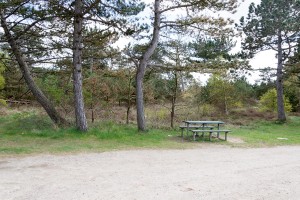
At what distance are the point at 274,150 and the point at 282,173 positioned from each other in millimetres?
3120

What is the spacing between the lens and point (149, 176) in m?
4.95

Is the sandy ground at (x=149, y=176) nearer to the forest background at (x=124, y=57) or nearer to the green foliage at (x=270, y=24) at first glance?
the forest background at (x=124, y=57)

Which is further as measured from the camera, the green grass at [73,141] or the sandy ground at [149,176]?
the green grass at [73,141]

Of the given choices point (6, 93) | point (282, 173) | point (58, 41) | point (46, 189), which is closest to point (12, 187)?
point (46, 189)

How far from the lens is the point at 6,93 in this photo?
18234 mm

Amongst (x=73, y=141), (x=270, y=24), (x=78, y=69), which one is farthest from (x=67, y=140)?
(x=270, y=24)

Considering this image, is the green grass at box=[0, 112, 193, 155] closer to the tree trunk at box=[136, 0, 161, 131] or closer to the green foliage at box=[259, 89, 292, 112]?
the tree trunk at box=[136, 0, 161, 131]

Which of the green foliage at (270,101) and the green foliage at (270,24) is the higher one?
the green foliage at (270,24)

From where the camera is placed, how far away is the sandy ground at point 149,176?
3986 millimetres

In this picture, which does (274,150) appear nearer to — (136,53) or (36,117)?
(136,53)

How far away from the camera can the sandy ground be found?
3.99 m

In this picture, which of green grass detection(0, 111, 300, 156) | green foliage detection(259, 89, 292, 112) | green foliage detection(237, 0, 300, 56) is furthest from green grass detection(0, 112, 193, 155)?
green foliage detection(259, 89, 292, 112)

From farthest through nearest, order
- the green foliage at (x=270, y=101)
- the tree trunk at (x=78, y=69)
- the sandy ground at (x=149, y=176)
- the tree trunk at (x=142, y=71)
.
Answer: the green foliage at (x=270, y=101)
the tree trunk at (x=142, y=71)
the tree trunk at (x=78, y=69)
the sandy ground at (x=149, y=176)

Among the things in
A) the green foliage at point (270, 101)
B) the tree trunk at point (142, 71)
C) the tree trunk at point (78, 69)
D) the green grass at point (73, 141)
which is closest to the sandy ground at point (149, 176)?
the green grass at point (73, 141)
